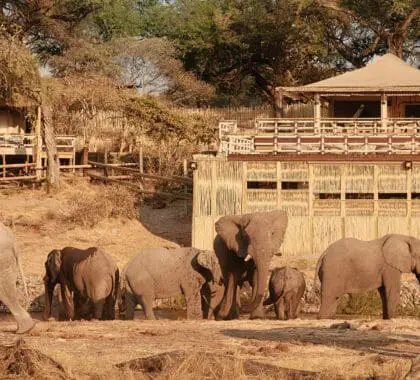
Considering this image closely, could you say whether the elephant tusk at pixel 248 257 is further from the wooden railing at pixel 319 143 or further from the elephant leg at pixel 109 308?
the wooden railing at pixel 319 143

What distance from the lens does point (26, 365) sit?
42.3ft

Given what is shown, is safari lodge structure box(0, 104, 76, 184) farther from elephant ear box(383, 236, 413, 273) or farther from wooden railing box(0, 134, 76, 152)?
elephant ear box(383, 236, 413, 273)

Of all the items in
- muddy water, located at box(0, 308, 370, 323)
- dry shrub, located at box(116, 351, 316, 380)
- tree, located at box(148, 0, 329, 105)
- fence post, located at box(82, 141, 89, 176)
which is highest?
tree, located at box(148, 0, 329, 105)

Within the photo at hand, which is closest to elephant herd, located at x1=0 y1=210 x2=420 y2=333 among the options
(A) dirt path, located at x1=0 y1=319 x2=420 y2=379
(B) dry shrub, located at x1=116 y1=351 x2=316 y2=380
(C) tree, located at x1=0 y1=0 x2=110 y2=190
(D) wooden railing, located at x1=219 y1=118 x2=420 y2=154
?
(A) dirt path, located at x1=0 y1=319 x2=420 y2=379

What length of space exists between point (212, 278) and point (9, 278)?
6750mm

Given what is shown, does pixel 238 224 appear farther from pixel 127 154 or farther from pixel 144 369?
pixel 127 154

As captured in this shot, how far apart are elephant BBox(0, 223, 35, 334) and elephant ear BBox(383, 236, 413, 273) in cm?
788

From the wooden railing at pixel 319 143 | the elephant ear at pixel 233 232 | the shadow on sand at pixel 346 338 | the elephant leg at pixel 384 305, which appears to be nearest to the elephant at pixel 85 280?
the elephant ear at pixel 233 232

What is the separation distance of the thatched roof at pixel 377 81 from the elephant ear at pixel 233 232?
1549 centimetres

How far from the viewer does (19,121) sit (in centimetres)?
4503

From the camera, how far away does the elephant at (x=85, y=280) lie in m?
22.5

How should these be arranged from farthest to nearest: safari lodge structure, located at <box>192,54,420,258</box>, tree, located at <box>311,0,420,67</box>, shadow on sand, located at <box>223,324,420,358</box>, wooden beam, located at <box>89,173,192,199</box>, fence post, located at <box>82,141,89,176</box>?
1. tree, located at <box>311,0,420,67</box>
2. fence post, located at <box>82,141,89,176</box>
3. wooden beam, located at <box>89,173,192,199</box>
4. safari lodge structure, located at <box>192,54,420,258</box>
5. shadow on sand, located at <box>223,324,420,358</box>

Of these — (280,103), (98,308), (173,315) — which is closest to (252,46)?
(280,103)

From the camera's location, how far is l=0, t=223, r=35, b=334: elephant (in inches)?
658
